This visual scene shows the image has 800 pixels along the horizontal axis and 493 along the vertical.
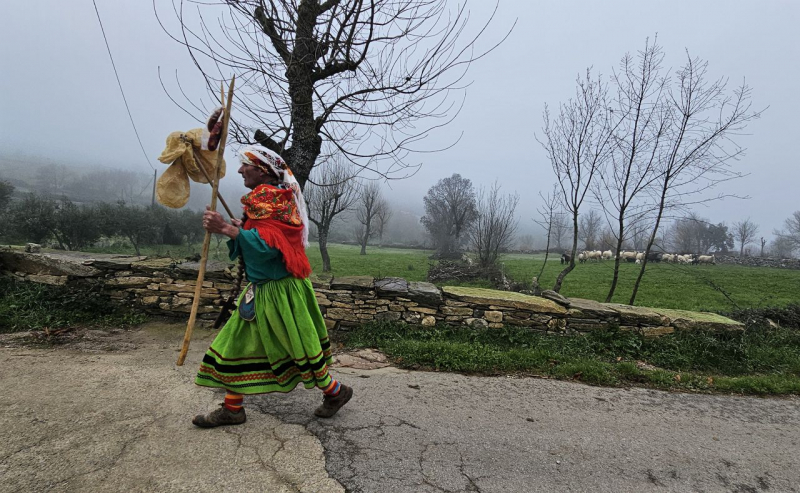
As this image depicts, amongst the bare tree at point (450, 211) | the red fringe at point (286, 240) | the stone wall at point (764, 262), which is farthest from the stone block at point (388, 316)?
the stone wall at point (764, 262)

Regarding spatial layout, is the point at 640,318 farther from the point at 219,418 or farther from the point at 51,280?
the point at 51,280

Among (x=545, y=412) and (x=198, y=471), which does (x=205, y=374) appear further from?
(x=545, y=412)

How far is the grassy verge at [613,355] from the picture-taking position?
4047 millimetres

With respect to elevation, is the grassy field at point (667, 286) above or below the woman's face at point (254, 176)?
below

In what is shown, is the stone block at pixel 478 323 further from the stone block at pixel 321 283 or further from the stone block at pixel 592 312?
the stone block at pixel 321 283

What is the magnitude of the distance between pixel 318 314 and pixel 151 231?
11453mm

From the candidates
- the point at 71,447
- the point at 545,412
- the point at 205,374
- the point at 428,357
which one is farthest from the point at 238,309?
the point at 545,412

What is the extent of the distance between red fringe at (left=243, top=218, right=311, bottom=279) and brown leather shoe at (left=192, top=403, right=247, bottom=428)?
103 centimetres

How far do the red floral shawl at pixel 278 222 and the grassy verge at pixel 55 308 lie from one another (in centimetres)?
353

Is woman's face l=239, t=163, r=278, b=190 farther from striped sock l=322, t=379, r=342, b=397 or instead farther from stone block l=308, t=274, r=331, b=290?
stone block l=308, t=274, r=331, b=290

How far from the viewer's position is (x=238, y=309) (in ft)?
8.66

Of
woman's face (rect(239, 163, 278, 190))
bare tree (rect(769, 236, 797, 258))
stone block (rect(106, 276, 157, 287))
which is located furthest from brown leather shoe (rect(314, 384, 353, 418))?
bare tree (rect(769, 236, 797, 258))

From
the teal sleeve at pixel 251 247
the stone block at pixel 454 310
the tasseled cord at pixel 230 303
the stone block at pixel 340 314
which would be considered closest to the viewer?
the teal sleeve at pixel 251 247

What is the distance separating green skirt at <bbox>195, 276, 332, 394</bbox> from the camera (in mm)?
2578
